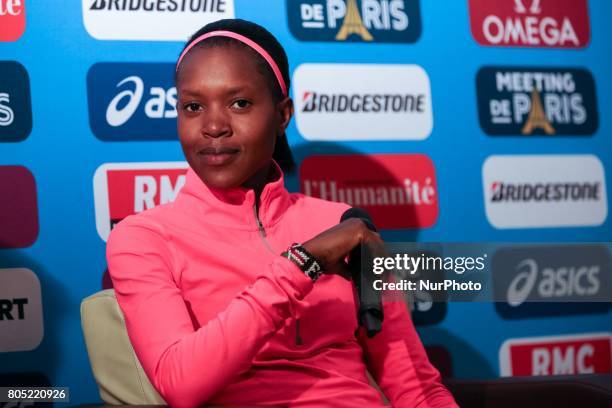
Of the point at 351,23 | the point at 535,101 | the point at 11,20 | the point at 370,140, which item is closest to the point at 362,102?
the point at 370,140

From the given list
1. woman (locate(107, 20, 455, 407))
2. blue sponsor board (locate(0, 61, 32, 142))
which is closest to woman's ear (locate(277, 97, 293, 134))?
woman (locate(107, 20, 455, 407))

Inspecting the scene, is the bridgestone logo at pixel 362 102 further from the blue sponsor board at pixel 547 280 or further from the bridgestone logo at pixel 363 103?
the blue sponsor board at pixel 547 280

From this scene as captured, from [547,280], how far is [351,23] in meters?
0.97

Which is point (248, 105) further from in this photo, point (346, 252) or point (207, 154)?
point (346, 252)

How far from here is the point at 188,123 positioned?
1332 mm

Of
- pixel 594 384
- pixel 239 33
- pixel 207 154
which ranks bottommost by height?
pixel 594 384

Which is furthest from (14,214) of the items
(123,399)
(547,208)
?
(547,208)

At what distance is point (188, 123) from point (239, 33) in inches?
7.8

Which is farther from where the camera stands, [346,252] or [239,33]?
[239,33]

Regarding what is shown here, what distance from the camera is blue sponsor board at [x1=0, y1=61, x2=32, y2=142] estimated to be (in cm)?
178

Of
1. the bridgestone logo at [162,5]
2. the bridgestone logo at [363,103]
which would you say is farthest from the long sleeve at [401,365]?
the bridgestone logo at [162,5]

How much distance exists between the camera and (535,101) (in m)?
2.20

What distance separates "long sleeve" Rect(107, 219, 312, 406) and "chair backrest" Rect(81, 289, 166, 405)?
27 cm

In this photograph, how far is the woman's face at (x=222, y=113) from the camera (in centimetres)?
131
